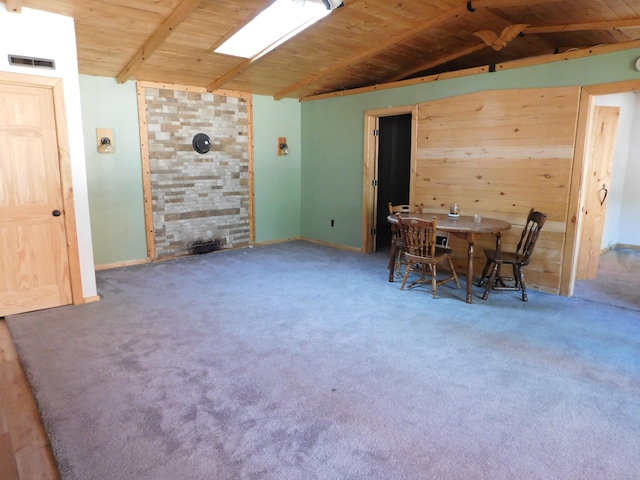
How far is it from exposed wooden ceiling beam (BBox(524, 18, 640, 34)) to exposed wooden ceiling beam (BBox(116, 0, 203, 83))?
10.9ft

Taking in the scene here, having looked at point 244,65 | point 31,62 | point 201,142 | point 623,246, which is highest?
point 244,65

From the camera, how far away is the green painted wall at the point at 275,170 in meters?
6.44

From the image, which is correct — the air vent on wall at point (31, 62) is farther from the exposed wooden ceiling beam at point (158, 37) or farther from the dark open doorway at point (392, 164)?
the dark open doorway at point (392, 164)

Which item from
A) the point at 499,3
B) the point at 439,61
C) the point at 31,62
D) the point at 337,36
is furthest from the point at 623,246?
the point at 31,62

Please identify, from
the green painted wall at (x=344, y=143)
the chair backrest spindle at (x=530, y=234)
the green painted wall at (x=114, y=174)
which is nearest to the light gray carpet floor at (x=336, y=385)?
the chair backrest spindle at (x=530, y=234)

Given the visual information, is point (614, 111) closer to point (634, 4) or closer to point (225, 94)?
point (634, 4)

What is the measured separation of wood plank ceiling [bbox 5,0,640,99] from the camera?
3.60 m

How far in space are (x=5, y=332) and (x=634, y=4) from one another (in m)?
5.76

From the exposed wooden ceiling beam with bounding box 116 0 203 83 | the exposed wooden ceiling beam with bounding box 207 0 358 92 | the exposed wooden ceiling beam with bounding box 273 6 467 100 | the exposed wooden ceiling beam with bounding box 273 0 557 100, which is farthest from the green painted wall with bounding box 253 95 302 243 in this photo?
the exposed wooden ceiling beam with bounding box 116 0 203 83

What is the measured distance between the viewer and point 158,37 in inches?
154

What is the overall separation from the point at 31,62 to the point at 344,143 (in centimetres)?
390

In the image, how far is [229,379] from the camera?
2537mm

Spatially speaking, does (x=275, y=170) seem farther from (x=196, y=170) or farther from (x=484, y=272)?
(x=484, y=272)

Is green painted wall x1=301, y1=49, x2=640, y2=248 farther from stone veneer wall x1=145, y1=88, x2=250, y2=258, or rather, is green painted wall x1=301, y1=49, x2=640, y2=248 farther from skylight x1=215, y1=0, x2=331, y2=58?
skylight x1=215, y1=0, x2=331, y2=58
